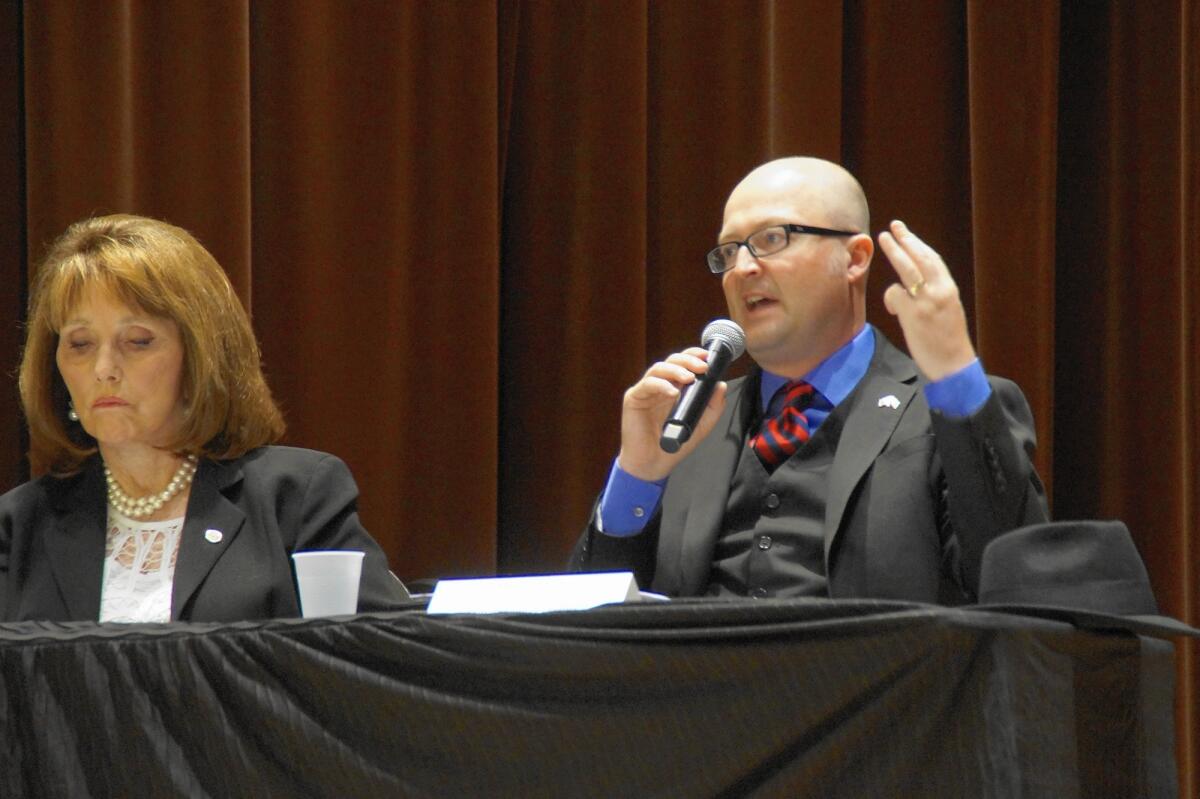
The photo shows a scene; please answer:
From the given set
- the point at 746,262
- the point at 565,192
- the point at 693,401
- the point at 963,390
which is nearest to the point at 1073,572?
the point at 963,390

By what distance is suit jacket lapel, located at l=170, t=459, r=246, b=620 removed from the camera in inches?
70.2

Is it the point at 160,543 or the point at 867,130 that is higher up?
the point at 867,130

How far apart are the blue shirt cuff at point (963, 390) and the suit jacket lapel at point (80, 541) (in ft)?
3.52

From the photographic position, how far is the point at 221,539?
6.05ft

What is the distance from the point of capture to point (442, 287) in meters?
2.54

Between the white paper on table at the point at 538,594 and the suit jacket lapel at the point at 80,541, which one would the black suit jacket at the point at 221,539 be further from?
the white paper on table at the point at 538,594

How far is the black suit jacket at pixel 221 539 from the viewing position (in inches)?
70.3

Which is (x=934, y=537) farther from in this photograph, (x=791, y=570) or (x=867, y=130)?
(x=867, y=130)

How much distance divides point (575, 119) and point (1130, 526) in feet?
4.17

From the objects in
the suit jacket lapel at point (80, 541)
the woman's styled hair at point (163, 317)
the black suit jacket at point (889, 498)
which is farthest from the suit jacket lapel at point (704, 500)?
the suit jacket lapel at point (80, 541)

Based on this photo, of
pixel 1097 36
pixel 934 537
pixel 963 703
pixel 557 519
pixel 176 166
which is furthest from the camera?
pixel 1097 36

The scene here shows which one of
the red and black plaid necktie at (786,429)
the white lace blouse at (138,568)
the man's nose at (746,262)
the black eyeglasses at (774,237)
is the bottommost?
the white lace blouse at (138,568)

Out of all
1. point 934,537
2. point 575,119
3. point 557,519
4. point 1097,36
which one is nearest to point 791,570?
point 934,537

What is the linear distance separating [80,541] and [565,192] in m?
1.15
